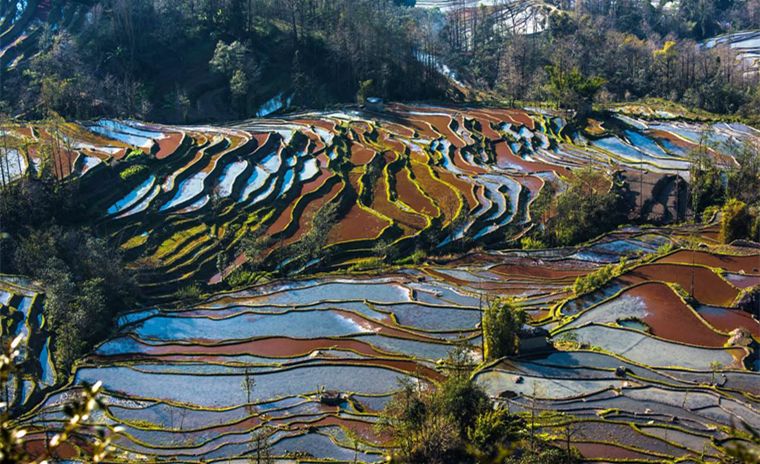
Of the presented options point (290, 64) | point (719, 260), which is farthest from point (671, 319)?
point (290, 64)

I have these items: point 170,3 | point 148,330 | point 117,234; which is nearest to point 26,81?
point 170,3

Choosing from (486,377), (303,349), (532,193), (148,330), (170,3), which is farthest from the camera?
(170,3)

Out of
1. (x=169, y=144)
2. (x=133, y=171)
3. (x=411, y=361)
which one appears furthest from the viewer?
(x=169, y=144)

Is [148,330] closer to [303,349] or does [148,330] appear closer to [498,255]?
[303,349]

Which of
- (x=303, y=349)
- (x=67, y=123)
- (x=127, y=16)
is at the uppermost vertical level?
(x=127, y=16)

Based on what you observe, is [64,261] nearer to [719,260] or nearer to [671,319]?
[671,319]

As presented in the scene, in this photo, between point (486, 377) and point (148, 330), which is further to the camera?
point (148, 330)

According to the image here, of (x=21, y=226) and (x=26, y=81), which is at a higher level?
(x=26, y=81)
